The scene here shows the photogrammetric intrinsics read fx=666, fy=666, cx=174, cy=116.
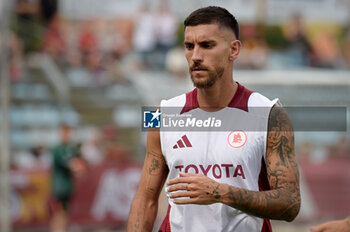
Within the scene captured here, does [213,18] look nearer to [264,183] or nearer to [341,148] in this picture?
[264,183]

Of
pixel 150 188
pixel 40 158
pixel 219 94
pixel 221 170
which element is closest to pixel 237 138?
pixel 221 170

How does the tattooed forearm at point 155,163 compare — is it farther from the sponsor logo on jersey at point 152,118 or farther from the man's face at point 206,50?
the man's face at point 206,50

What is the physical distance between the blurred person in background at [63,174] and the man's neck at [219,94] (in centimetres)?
847

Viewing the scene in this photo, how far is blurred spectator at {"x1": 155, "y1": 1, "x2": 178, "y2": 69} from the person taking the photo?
48.9ft

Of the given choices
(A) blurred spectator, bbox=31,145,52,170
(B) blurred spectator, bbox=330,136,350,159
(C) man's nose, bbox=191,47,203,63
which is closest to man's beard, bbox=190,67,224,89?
(C) man's nose, bbox=191,47,203,63

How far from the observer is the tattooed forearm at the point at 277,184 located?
3689mm

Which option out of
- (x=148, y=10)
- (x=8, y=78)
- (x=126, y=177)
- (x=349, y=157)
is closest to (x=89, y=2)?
(x=148, y=10)

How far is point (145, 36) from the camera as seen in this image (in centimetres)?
1488

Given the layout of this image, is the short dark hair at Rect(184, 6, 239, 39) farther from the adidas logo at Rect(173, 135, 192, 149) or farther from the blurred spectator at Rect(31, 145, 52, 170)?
the blurred spectator at Rect(31, 145, 52, 170)

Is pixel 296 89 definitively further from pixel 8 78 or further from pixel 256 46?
pixel 8 78

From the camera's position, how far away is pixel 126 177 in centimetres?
1423

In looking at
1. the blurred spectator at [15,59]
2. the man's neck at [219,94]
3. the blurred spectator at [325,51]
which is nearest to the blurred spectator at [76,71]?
the blurred spectator at [15,59]

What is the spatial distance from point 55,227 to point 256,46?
5965mm

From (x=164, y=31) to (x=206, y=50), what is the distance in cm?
1121
